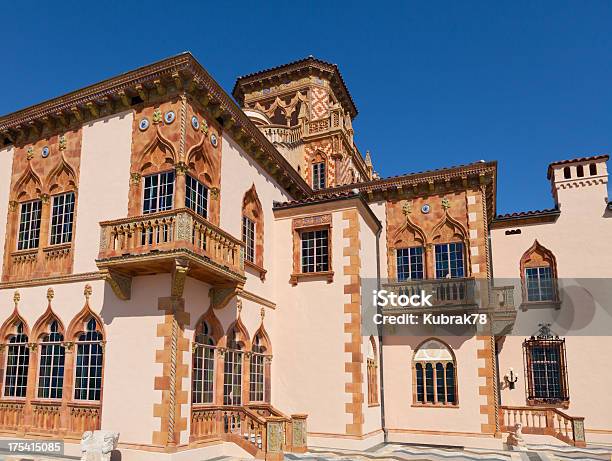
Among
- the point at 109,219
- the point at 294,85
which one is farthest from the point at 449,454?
the point at 294,85

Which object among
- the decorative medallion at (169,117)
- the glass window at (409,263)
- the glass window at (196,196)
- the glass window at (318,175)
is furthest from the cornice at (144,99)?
the glass window at (318,175)

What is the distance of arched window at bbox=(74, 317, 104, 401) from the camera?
45.1ft

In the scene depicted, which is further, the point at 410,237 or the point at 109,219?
→ the point at 410,237

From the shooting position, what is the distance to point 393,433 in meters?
19.0

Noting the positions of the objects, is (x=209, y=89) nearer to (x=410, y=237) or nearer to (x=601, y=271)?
(x=410, y=237)

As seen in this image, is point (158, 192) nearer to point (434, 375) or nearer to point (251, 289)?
point (251, 289)

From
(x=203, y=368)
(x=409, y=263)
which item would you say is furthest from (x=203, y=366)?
(x=409, y=263)

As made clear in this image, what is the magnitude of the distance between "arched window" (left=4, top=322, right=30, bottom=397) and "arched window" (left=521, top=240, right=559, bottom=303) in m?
17.9

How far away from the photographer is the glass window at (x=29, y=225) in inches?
642

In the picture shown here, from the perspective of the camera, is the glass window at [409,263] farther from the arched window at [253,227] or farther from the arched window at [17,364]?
the arched window at [17,364]

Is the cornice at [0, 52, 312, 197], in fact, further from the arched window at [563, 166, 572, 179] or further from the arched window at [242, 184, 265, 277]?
the arched window at [563, 166, 572, 179]

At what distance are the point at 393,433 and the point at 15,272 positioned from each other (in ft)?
43.7

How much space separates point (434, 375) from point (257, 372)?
6403mm

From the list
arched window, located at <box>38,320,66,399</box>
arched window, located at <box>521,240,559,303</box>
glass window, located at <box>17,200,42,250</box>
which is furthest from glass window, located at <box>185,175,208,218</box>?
arched window, located at <box>521,240,559,303</box>
